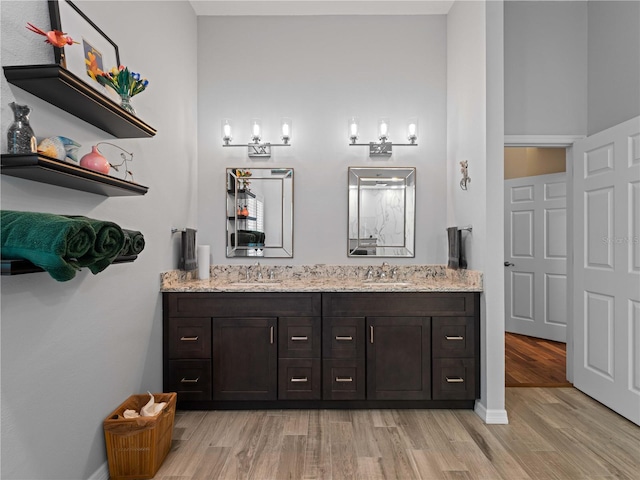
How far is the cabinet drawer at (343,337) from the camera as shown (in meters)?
2.81

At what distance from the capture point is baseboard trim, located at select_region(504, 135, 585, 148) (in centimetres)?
325

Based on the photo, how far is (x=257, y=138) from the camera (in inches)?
133

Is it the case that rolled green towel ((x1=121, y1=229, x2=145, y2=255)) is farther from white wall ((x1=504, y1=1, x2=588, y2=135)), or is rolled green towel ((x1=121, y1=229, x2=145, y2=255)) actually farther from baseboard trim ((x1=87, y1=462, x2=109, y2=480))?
white wall ((x1=504, y1=1, x2=588, y2=135))

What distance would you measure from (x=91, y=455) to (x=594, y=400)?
3.35 metres

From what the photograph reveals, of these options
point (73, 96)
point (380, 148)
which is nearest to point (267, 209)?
point (380, 148)

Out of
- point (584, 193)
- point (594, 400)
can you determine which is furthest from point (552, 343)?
point (584, 193)

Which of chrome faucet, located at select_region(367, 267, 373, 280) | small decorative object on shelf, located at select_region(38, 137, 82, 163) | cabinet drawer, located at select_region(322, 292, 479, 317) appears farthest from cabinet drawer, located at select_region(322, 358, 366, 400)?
small decorative object on shelf, located at select_region(38, 137, 82, 163)

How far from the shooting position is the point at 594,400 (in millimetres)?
2971

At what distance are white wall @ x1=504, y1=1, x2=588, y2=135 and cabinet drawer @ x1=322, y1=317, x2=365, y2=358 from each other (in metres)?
2.05

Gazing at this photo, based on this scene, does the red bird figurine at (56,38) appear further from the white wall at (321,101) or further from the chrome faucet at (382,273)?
the chrome faucet at (382,273)

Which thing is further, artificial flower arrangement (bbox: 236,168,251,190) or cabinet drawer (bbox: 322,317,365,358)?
artificial flower arrangement (bbox: 236,168,251,190)

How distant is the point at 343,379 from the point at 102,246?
75.8 inches

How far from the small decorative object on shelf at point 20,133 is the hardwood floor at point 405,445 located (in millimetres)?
1687

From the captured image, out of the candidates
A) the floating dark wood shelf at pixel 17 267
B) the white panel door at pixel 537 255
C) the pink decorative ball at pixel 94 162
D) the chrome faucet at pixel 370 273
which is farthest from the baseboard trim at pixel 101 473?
the white panel door at pixel 537 255
